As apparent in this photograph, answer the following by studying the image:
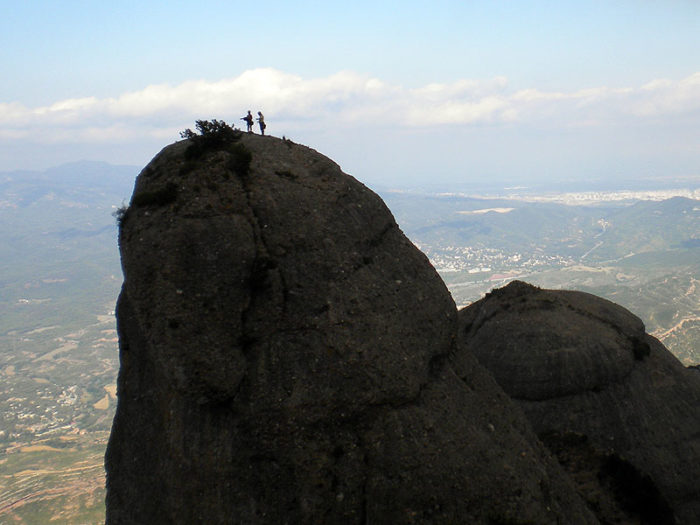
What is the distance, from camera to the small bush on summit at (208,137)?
56.9 ft

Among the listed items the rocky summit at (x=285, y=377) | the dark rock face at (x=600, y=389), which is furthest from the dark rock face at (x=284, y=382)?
the dark rock face at (x=600, y=389)

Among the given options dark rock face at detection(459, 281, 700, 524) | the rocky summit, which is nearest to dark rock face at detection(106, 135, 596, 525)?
the rocky summit

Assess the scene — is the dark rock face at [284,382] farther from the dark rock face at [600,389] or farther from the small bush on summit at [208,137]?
the dark rock face at [600,389]

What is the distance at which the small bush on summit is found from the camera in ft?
56.9

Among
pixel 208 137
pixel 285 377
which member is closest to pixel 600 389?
pixel 285 377

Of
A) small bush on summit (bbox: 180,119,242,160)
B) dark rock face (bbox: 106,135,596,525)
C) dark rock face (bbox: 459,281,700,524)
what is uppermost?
small bush on summit (bbox: 180,119,242,160)

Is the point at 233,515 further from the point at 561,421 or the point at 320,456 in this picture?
the point at 561,421

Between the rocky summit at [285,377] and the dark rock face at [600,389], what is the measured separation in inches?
432

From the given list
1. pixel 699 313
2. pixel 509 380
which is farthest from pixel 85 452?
pixel 699 313

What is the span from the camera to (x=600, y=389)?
30531 mm

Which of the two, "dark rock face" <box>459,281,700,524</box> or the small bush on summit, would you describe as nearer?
the small bush on summit

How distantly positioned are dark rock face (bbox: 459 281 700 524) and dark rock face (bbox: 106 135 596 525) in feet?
37.5

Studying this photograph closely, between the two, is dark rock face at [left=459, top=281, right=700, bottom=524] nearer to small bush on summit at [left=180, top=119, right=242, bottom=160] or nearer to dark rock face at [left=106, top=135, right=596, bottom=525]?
dark rock face at [left=106, top=135, right=596, bottom=525]

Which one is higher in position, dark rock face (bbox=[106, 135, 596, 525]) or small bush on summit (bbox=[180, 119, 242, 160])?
small bush on summit (bbox=[180, 119, 242, 160])
